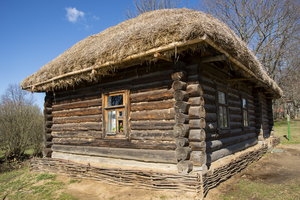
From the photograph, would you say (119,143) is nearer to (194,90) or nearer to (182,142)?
(182,142)

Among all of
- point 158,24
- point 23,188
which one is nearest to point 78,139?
point 23,188

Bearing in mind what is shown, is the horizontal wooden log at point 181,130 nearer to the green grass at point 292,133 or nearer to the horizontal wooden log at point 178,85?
the horizontal wooden log at point 178,85

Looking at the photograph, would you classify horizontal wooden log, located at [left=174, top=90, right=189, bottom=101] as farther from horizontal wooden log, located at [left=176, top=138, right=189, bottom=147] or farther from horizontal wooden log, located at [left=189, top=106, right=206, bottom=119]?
horizontal wooden log, located at [left=176, top=138, right=189, bottom=147]

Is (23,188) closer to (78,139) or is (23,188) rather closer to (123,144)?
(78,139)

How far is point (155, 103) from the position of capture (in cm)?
564

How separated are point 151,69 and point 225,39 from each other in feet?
6.32

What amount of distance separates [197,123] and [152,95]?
4.44 feet

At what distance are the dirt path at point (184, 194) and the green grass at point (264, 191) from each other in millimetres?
159

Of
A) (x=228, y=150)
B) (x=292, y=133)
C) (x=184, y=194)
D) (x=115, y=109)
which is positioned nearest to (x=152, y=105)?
(x=115, y=109)

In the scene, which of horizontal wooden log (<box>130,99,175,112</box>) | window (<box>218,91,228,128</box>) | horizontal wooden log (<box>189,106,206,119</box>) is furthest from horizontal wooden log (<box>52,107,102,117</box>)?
window (<box>218,91,228,128</box>)

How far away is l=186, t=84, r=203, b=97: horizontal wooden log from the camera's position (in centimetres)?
509

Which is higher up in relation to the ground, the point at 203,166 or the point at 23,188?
the point at 203,166

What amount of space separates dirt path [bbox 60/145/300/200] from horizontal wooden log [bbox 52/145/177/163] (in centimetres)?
79

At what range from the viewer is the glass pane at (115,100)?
652 centimetres
